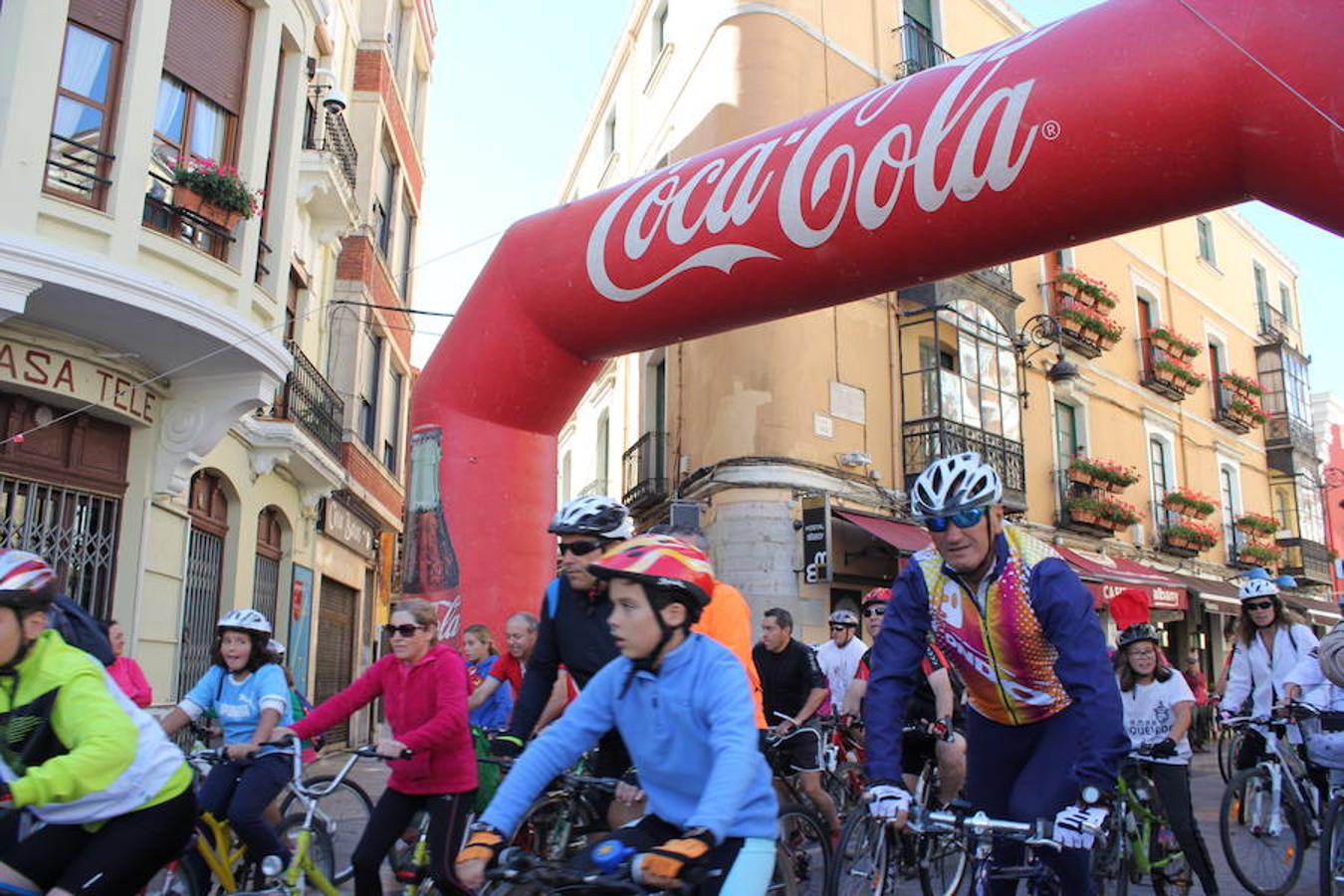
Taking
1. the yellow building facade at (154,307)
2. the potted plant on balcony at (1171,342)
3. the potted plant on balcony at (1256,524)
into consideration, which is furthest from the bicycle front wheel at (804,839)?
the potted plant on balcony at (1256,524)

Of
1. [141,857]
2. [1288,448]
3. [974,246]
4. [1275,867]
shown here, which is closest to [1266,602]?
[1275,867]

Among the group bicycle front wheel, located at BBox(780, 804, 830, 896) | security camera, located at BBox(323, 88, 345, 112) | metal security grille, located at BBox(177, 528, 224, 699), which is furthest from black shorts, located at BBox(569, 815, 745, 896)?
security camera, located at BBox(323, 88, 345, 112)

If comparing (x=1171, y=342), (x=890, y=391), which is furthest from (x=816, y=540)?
(x=1171, y=342)

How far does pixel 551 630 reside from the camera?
15.0 feet

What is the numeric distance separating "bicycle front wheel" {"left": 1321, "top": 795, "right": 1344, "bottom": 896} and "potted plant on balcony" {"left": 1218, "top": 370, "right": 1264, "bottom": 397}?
24.2m

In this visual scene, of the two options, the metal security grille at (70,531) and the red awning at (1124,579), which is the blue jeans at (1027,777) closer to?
the metal security grille at (70,531)

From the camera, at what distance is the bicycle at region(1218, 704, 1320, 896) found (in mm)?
6805

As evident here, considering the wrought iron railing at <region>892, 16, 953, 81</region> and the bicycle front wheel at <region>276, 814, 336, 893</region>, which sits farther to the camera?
the wrought iron railing at <region>892, 16, 953, 81</region>

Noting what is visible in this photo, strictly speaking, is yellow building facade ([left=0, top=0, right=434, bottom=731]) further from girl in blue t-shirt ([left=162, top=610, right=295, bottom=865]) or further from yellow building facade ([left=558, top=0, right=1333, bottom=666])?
yellow building facade ([left=558, top=0, right=1333, bottom=666])

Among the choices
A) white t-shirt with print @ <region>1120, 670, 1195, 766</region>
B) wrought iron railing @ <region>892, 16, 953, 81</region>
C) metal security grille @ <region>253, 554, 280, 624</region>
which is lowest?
white t-shirt with print @ <region>1120, 670, 1195, 766</region>

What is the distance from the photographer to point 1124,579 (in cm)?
1834

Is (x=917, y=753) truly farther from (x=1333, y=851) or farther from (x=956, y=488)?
(x=956, y=488)

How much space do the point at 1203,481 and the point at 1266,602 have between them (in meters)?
20.2

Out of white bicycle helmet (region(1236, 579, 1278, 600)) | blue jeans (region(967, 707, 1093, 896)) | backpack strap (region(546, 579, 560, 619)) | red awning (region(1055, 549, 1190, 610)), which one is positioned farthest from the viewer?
red awning (region(1055, 549, 1190, 610))
